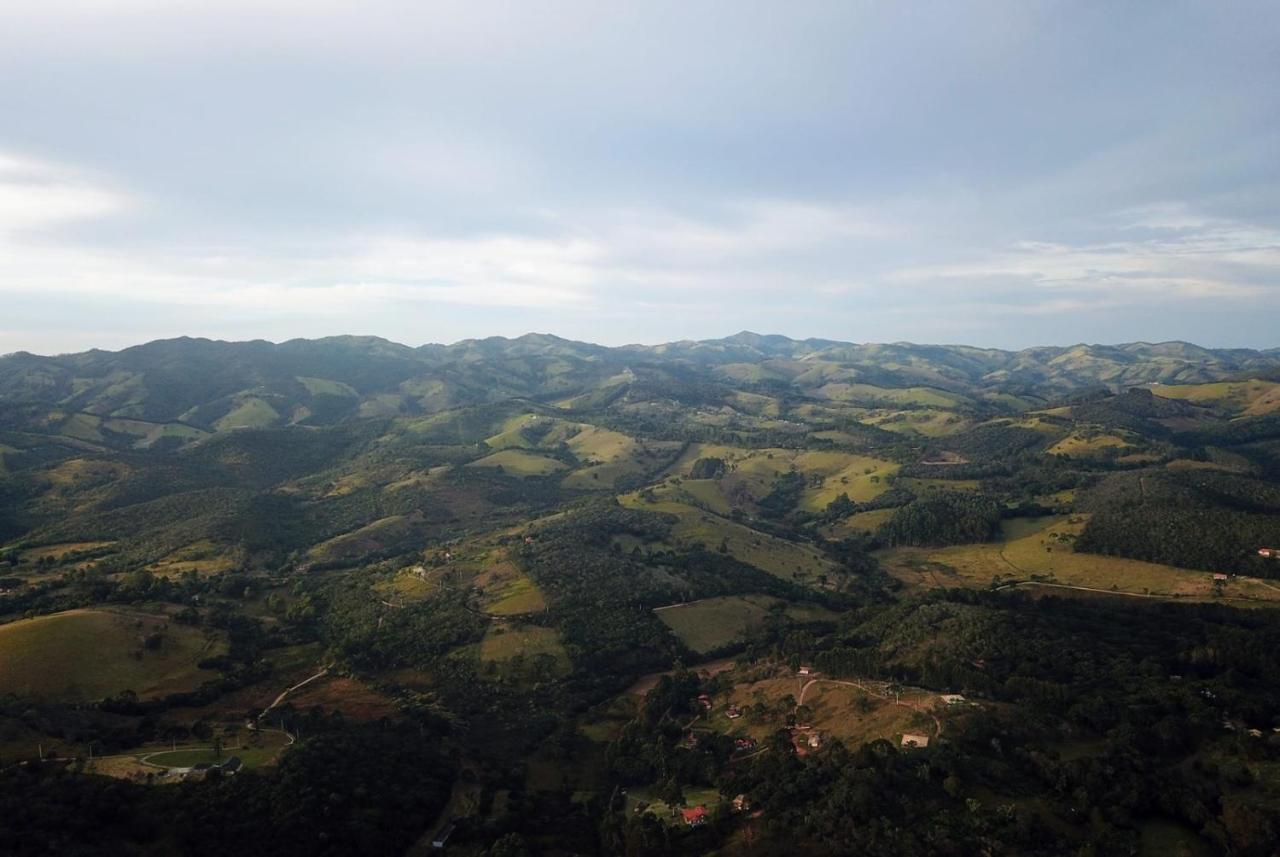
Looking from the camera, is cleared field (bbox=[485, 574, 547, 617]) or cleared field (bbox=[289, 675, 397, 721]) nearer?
cleared field (bbox=[289, 675, 397, 721])

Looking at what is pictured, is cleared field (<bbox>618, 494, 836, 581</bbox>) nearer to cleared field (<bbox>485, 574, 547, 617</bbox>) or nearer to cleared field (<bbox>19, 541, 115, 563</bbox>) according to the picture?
cleared field (<bbox>485, 574, 547, 617</bbox>)

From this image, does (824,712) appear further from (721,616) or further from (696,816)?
(721,616)

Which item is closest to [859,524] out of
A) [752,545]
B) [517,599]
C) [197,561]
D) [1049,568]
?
[752,545]

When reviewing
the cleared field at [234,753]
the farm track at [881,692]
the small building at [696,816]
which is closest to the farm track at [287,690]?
the cleared field at [234,753]

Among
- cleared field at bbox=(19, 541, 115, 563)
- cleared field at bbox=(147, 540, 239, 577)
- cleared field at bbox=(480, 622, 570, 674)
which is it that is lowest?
cleared field at bbox=(480, 622, 570, 674)

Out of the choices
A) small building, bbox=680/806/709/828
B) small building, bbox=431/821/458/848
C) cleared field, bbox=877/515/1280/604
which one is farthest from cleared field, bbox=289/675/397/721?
cleared field, bbox=877/515/1280/604

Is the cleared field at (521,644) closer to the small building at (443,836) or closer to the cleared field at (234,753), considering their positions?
the cleared field at (234,753)
